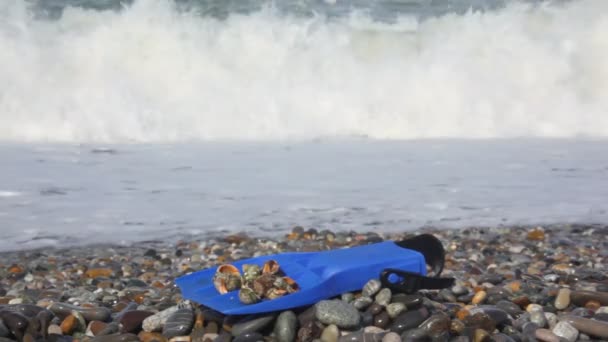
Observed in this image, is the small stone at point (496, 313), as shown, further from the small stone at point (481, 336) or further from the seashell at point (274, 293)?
the seashell at point (274, 293)

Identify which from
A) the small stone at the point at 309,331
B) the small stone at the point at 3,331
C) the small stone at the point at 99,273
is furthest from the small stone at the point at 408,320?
the small stone at the point at 99,273

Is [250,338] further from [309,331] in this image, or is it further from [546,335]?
[546,335]

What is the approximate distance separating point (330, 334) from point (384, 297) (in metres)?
0.27

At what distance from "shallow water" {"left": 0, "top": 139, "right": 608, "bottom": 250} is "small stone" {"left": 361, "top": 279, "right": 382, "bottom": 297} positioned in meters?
2.42

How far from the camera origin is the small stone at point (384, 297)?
2471mm

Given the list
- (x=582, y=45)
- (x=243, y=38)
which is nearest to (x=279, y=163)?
(x=243, y=38)

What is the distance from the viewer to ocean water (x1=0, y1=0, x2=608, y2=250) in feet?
18.0

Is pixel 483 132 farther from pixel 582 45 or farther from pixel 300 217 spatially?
pixel 300 217

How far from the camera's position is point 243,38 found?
8.69 meters

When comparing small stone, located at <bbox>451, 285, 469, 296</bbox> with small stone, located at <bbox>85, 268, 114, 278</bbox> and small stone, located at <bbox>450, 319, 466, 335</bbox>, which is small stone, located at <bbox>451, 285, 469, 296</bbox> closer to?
small stone, located at <bbox>450, 319, 466, 335</bbox>

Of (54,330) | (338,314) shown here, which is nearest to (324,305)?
(338,314)

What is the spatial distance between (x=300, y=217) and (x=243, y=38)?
395 cm

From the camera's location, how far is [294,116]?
791 centimetres

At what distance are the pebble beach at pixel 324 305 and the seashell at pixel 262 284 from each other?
116 mm
